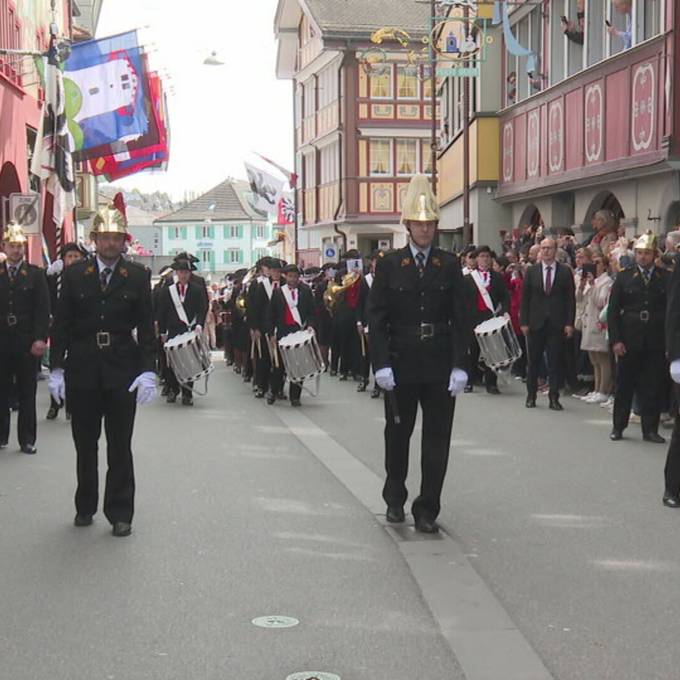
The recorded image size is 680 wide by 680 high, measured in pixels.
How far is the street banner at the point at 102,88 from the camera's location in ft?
97.9

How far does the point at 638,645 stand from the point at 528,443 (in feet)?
21.2

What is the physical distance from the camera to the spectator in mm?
15117

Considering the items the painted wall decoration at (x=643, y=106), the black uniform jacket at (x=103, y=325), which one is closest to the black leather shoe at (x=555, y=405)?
the painted wall decoration at (x=643, y=106)

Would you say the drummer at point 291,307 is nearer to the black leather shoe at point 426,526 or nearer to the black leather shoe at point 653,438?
the black leather shoe at point 653,438

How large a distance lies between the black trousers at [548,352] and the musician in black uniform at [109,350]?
25.5 feet

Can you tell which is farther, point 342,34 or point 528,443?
point 342,34

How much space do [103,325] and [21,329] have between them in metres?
4.18

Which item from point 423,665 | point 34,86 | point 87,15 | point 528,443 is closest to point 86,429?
point 423,665

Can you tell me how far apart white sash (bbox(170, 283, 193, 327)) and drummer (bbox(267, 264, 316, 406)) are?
1054 millimetres

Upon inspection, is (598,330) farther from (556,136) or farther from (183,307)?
(556,136)

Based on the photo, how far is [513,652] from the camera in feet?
18.3

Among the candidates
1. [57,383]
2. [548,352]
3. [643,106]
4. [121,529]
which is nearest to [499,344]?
[548,352]

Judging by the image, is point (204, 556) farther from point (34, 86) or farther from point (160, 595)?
point (34, 86)

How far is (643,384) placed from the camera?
12.0 meters
